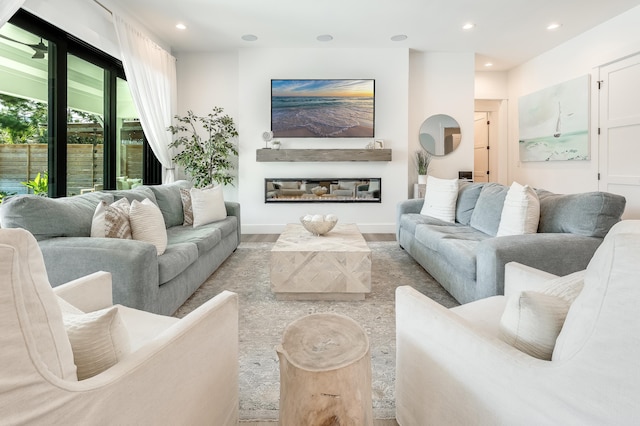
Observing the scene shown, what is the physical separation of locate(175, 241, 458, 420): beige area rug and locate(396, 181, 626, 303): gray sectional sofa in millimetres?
295

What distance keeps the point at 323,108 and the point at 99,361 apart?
4.88 meters

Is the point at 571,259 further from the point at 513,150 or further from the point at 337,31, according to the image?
the point at 513,150

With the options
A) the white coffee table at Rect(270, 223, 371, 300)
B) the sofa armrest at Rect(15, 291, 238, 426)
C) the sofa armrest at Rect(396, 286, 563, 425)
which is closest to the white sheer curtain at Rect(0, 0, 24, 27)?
the white coffee table at Rect(270, 223, 371, 300)

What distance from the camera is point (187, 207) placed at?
3600 millimetres

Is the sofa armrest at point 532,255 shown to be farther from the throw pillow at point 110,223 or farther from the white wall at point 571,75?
the white wall at point 571,75

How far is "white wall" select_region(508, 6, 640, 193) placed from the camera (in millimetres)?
4164

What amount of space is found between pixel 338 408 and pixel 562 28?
5.63m

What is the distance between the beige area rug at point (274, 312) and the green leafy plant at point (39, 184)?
5.81 ft

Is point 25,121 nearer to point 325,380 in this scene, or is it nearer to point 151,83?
point 151,83

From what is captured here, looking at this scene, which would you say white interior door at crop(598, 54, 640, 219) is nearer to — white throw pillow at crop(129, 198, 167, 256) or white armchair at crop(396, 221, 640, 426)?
white armchair at crop(396, 221, 640, 426)

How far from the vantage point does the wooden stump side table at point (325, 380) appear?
892 mm

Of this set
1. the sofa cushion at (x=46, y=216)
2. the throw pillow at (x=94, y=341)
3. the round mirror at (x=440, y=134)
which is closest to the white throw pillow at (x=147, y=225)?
the sofa cushion at (x=46, y=216)

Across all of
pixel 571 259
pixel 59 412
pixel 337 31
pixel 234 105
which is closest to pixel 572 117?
pixel 337 31

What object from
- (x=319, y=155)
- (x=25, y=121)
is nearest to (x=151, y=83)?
(x=25, y=121)
